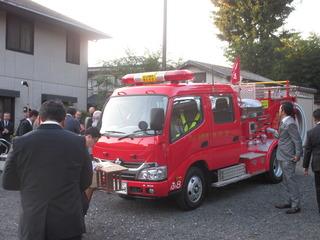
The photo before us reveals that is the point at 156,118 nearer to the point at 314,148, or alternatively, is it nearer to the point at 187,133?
the point at 187,133

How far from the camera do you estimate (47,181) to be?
341 cm

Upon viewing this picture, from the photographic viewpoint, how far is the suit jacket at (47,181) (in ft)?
11.1

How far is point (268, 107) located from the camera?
426 inches

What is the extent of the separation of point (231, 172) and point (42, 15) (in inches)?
432

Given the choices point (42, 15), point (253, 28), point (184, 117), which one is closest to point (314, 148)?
point (184, 117)

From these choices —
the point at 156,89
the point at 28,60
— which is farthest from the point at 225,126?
the point at 28,60

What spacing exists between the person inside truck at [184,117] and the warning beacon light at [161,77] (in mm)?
560

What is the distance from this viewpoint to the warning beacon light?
838cm

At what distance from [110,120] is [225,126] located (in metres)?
2.23

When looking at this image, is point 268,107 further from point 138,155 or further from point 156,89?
point 138,155

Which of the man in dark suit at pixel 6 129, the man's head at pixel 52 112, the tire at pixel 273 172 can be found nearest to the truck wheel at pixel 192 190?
the tire at pixel 273 172

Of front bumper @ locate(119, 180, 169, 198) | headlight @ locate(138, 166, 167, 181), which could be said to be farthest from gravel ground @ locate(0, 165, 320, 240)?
headlight @ locate(138, 166, 167, 181)

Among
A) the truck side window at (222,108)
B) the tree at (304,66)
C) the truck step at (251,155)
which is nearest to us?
the truck side window at (222,108)

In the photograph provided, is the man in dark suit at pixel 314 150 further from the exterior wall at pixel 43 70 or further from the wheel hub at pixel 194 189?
the exterior wall at pixel 43 70
